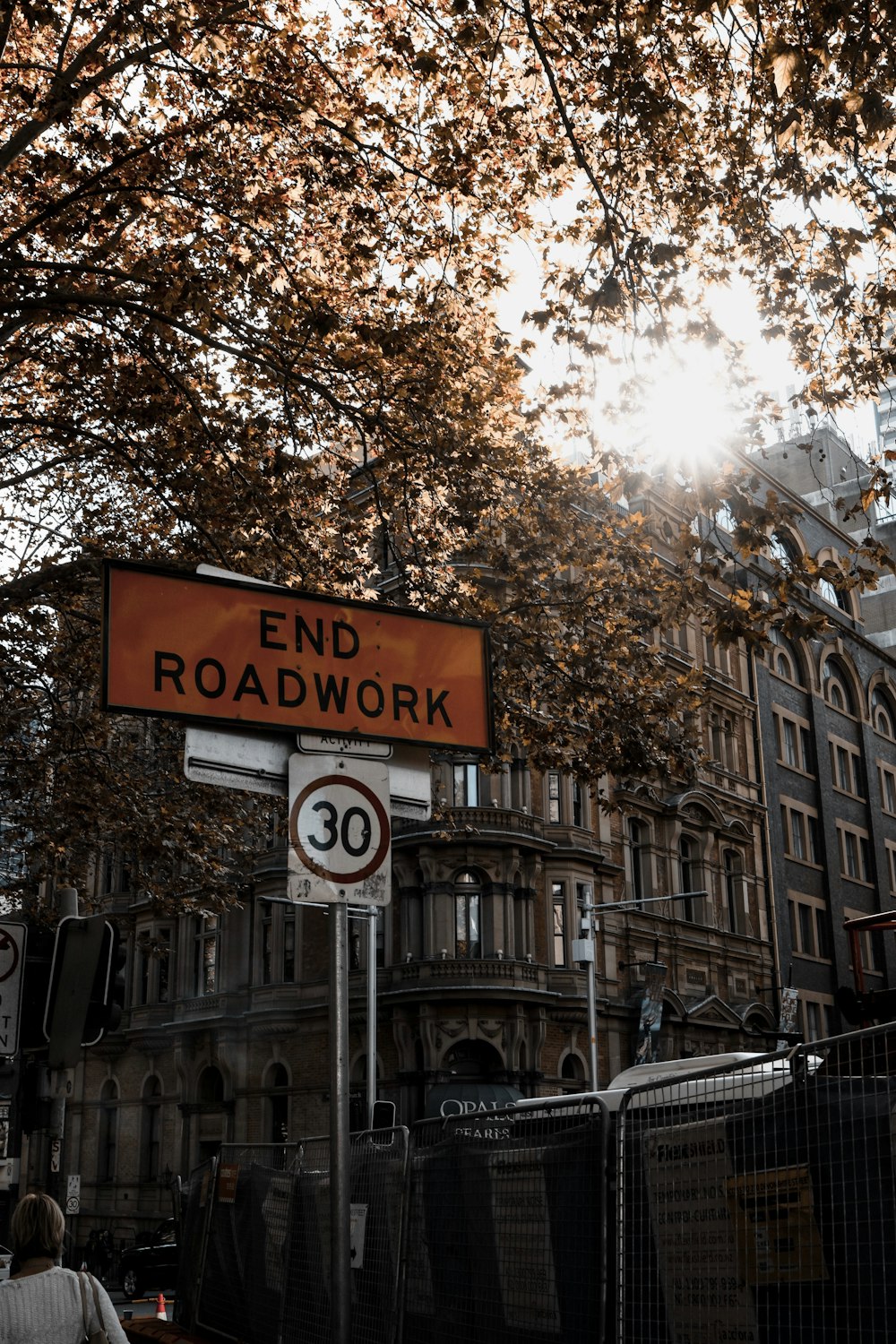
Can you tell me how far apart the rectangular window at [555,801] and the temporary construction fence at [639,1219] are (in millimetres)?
32693

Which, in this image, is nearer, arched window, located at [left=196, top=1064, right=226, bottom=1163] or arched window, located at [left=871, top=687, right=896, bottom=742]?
arched window, located at [left=196, top=1064, right=226, bottom=1163]

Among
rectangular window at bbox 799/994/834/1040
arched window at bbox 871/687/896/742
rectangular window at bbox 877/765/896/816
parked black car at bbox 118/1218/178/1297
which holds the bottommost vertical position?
parked black car at bbox 118/1218/178/1297

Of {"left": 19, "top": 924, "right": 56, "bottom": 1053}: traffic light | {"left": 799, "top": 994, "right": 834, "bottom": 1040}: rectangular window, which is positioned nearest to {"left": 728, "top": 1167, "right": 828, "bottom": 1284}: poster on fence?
{"left": 19, "top": 924, "right": 56, "bottom": 1053}: traffic light

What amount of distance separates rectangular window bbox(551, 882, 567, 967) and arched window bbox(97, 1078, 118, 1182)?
19.6 m

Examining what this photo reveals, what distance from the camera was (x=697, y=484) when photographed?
10945 millimetres

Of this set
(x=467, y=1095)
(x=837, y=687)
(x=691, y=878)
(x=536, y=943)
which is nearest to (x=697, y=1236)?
(x=467, y=1095)

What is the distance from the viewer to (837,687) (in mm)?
55250

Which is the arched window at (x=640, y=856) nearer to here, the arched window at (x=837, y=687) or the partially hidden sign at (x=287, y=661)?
the arched window at (x=837, y=687)

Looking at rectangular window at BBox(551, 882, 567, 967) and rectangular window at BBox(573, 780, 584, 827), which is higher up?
rectangular window at BBox(573, 780, 584, 827)

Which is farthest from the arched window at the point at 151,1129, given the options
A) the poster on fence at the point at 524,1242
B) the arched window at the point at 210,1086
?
the poster on fence at the point at 524,1242

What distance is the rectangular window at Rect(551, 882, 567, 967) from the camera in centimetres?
3891

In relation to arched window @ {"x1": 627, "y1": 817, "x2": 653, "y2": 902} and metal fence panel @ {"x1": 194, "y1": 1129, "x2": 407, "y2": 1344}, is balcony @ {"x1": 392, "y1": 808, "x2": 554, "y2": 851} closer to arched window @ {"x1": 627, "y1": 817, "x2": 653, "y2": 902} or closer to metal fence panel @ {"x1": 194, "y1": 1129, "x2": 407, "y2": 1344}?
arched window @ {"x1": 627, "y1": 817, "x2": 653, "y2": 902}

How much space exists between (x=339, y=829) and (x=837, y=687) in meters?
53.3

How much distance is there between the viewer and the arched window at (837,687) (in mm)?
54469
